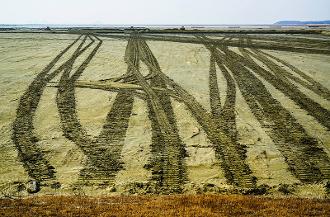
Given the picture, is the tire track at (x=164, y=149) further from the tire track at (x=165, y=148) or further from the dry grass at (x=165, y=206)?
the dry grass at (x=165, y=206)

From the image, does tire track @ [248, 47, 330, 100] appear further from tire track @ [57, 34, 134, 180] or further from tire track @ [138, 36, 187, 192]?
tire track @ [57, 34, 134, 180]

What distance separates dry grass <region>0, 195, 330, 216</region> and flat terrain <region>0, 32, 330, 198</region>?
773 millimetres

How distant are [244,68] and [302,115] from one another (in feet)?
27.8

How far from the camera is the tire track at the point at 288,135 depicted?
374 inches

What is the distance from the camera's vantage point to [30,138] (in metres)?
11.4

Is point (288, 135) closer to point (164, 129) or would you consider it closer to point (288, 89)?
point (164, 129)

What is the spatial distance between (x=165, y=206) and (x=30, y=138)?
6.07 metres

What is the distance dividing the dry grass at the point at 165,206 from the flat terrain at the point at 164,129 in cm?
77

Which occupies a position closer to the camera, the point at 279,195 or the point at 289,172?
the point at 279,195

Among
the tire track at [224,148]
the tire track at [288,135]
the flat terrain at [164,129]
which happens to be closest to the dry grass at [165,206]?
the flat terrain at [164,129]

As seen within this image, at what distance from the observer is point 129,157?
1022 cm

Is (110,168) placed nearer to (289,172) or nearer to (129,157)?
(129,157)

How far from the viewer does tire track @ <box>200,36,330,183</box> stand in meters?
9.50

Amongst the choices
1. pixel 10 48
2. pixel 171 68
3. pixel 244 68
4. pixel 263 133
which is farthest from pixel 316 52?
pixel 10 48
